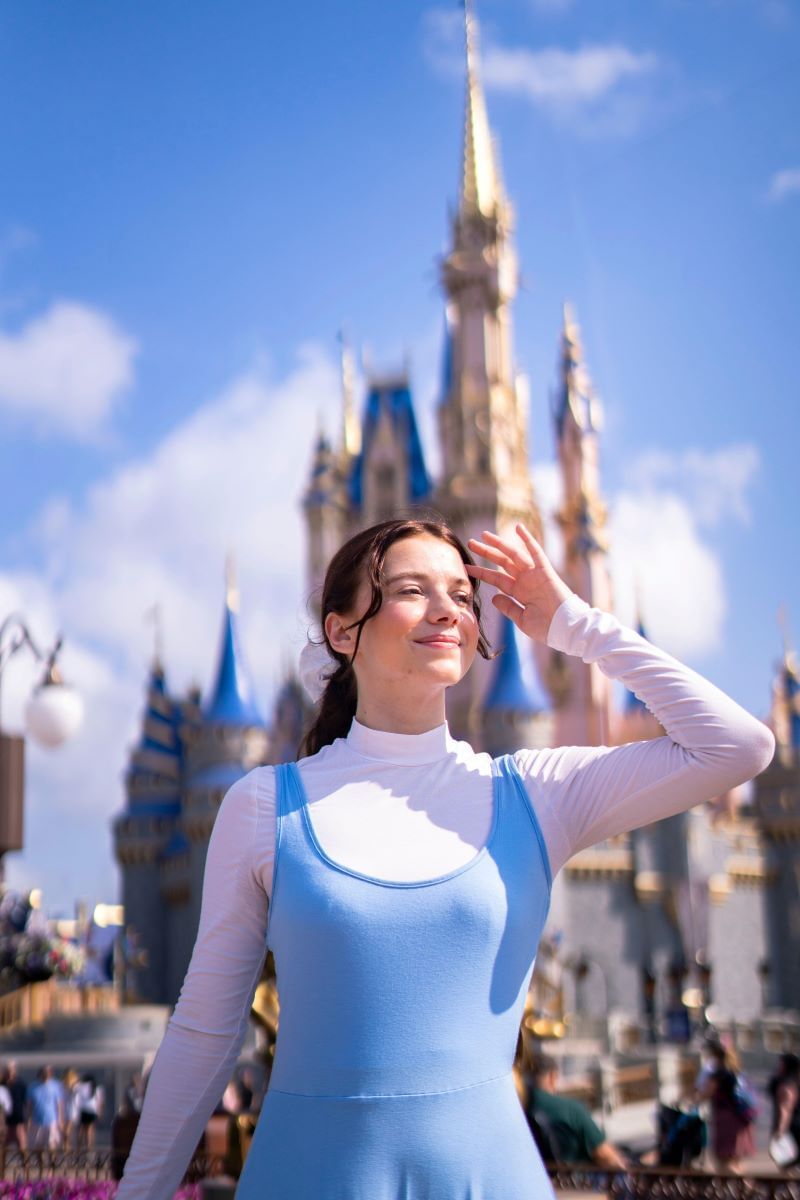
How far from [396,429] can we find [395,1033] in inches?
1719

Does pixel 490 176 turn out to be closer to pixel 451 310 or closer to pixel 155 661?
pixel 451 310

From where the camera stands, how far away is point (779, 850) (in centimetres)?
4112

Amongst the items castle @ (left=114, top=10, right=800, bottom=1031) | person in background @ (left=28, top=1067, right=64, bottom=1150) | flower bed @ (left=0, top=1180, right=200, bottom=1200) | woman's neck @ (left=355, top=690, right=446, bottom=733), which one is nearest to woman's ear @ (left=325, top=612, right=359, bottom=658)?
woman's neck @ (left=355, top=690, right=446, bottom=733)

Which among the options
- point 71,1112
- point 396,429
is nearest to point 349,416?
Answer: point 396,429

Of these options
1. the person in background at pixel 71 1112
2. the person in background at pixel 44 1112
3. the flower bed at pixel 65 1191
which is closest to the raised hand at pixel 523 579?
the flower bed at pixel 65 1191

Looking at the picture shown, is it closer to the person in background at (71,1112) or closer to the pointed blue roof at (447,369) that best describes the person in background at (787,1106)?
the person in background at (71,1112)

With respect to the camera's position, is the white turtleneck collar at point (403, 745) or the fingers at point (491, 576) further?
the fingers at point (491, 576)

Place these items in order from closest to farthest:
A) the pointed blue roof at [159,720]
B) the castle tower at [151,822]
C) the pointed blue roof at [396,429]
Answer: the castle tower at [151,822] → the pointed blue roof at [159,720] → the pointed blue roof at [396,429]

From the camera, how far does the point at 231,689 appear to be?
38688 millimetres

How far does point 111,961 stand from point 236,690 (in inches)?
345

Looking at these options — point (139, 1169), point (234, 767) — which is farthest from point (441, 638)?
point (234, 767)

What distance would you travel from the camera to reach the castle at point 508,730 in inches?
1427

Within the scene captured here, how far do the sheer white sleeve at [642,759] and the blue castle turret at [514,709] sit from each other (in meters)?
33.4

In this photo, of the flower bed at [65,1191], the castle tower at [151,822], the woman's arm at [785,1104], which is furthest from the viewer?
the castle tower at [151,822]
